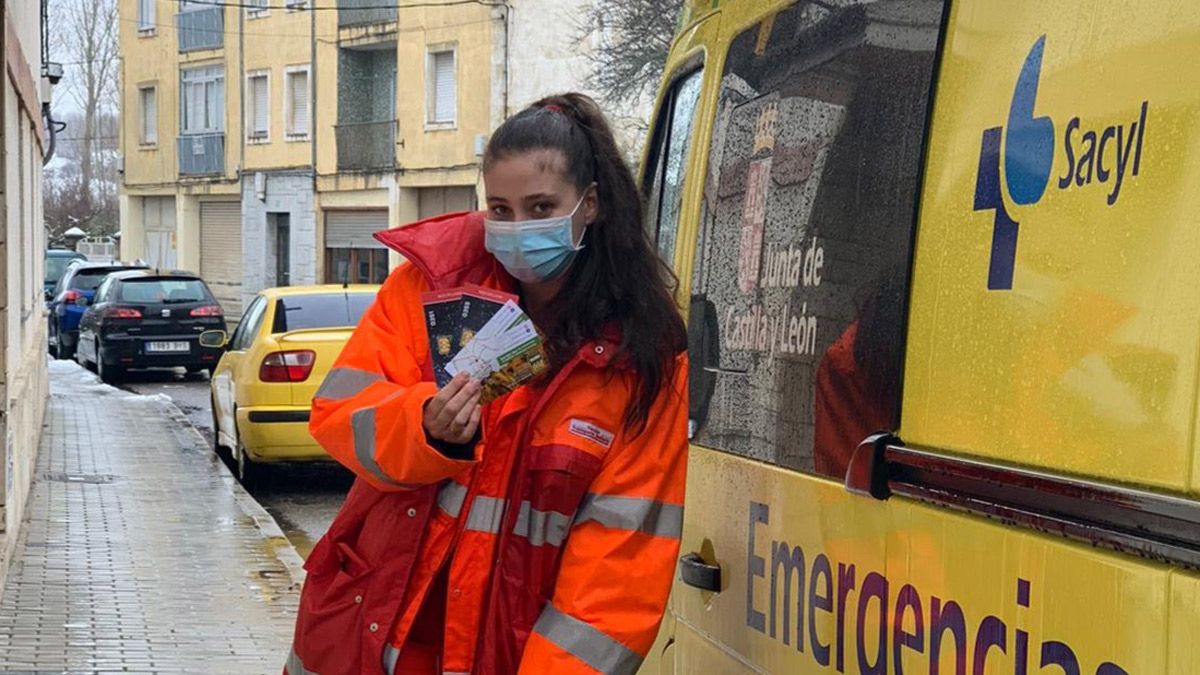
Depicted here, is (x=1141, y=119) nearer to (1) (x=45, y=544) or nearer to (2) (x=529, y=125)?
(2) (x=529, y=125)

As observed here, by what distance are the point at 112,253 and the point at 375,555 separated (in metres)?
59.3

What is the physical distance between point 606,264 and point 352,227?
36174 mm

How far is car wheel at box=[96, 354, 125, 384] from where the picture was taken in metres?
23.8

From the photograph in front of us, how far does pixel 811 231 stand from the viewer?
115 inches

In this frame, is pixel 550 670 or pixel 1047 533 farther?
pixel 550 670

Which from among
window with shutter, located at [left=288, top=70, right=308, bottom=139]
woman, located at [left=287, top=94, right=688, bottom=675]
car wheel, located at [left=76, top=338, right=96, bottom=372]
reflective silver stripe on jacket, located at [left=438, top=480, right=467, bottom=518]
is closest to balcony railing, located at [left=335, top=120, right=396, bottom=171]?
window with shutter, located at [left=288, top=70, right=308, bottom=139]

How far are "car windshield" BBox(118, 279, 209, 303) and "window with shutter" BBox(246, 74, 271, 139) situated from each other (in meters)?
18.1

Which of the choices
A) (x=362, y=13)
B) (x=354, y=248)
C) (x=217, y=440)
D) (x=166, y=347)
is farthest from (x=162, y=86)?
(x=217, y=440)

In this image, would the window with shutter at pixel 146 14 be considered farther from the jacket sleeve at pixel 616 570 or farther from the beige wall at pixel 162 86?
the jacket sleeve at pixel 616 570

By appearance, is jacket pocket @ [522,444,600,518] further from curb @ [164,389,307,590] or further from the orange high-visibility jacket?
curb @ [164,389,307,590]

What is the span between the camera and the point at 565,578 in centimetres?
281

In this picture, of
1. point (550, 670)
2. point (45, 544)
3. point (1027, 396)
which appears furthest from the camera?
point (45, 544)

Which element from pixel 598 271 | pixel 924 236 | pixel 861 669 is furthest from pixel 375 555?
pixel 924 236

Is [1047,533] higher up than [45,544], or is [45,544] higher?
[1047,533]
